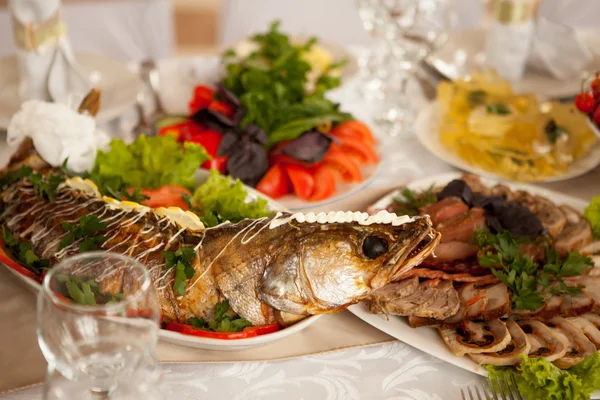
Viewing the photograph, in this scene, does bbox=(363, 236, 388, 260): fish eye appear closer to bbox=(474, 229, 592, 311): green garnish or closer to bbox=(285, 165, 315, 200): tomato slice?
bbox=(474, 229, 592, 311): green garnish

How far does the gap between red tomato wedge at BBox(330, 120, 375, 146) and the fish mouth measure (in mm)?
1014

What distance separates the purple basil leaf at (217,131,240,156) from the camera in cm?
235

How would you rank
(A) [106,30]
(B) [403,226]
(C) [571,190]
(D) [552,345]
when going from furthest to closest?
(A) [106,30] < (C) [571,190] < (D) [552,345] < (B) [403,226]

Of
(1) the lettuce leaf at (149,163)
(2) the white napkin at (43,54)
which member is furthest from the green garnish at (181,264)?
(2) the white napkin at (43,54)

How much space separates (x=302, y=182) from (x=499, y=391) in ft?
3.19

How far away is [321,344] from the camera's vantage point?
1.70m

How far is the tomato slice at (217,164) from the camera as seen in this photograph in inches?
90.3

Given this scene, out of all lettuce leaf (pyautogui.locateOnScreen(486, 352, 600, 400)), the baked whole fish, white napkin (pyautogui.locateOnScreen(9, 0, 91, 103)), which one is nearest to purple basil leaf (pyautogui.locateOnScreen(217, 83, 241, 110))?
white napkin (pyautogui.locateOnScreen(9, 0, 91, 103))

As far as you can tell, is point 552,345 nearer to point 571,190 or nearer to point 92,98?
point 571,190

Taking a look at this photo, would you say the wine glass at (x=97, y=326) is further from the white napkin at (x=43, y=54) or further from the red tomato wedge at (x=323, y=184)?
the white napkin at (x=43, y=54)

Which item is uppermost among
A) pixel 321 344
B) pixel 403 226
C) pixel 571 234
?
pixel 403 226

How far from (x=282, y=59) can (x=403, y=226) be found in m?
1.42

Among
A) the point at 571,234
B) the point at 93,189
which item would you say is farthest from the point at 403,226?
the point at 93,189

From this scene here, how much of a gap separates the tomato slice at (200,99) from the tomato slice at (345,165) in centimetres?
59
